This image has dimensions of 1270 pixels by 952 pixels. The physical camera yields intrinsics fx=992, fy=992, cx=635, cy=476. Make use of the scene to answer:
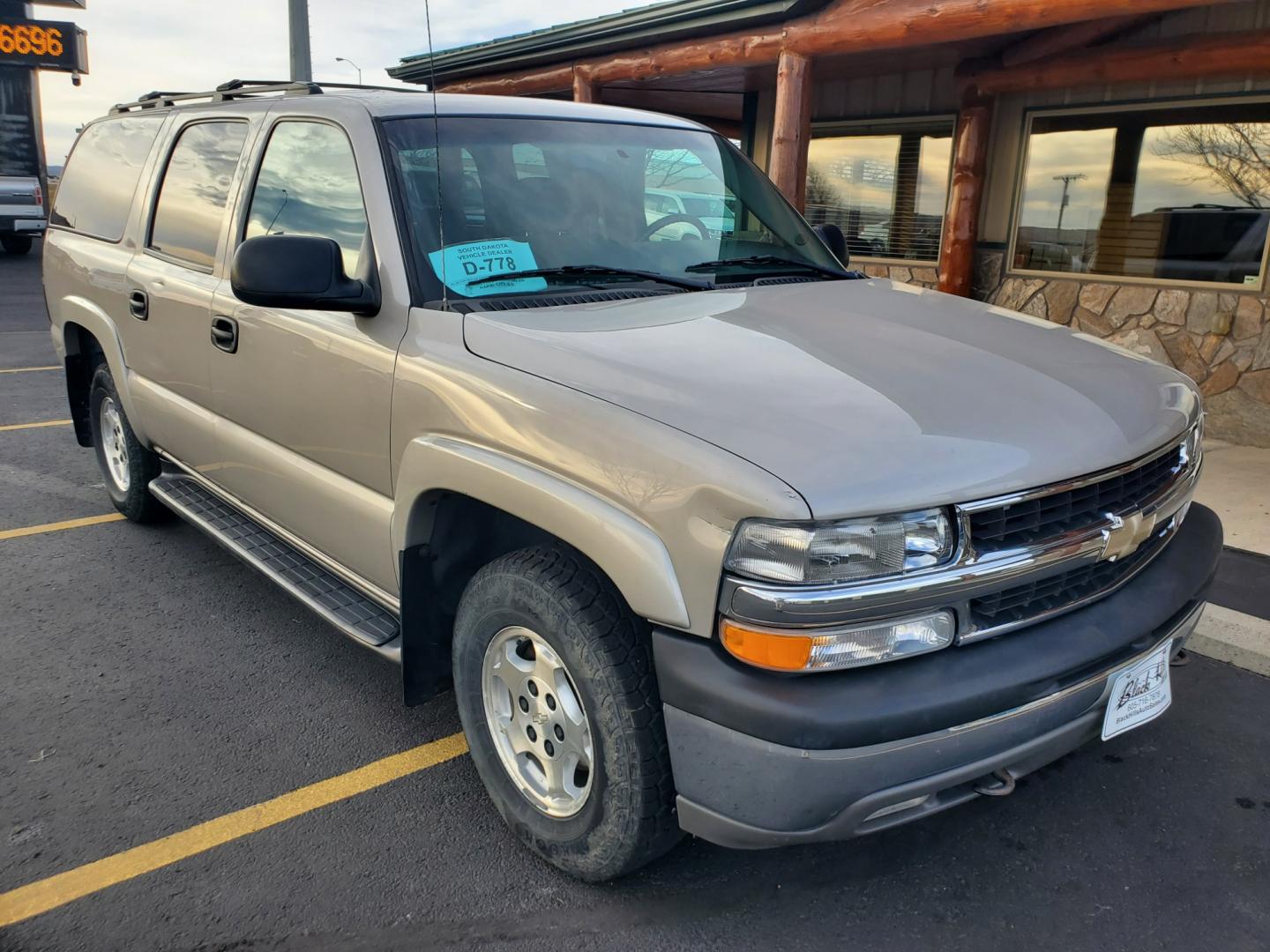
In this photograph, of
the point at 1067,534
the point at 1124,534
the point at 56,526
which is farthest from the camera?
the point at 56,526

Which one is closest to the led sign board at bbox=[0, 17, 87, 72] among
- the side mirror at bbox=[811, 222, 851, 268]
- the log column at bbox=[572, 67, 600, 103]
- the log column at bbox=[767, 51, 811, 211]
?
the log column at bbox=[572, 67, 600, 103]

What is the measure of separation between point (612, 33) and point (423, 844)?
8.28m

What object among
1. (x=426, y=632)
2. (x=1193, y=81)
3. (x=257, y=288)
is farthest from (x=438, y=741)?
(x=1193, y=81)

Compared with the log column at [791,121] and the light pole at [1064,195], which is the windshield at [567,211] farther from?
the light pole at [1064,195]

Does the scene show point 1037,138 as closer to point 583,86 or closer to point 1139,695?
point 583,86

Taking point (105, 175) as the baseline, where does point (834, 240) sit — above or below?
below

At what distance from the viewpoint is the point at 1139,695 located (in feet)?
7.90

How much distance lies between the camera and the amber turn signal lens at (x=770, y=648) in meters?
1.96

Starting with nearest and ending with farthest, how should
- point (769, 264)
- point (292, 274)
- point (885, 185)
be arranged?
point (292, 274) → point (769, 264) → point (885, 185)

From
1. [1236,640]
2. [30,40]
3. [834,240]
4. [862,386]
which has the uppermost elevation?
[30,40]

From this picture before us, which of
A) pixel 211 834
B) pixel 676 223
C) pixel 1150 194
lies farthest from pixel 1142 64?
pixel 211 834

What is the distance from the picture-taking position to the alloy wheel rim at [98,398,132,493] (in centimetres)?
501

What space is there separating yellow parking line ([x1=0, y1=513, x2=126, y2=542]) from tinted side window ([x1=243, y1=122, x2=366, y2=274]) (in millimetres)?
2497

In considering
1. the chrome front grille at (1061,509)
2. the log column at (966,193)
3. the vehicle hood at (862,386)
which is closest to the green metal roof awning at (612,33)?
the log column at (966,193)
